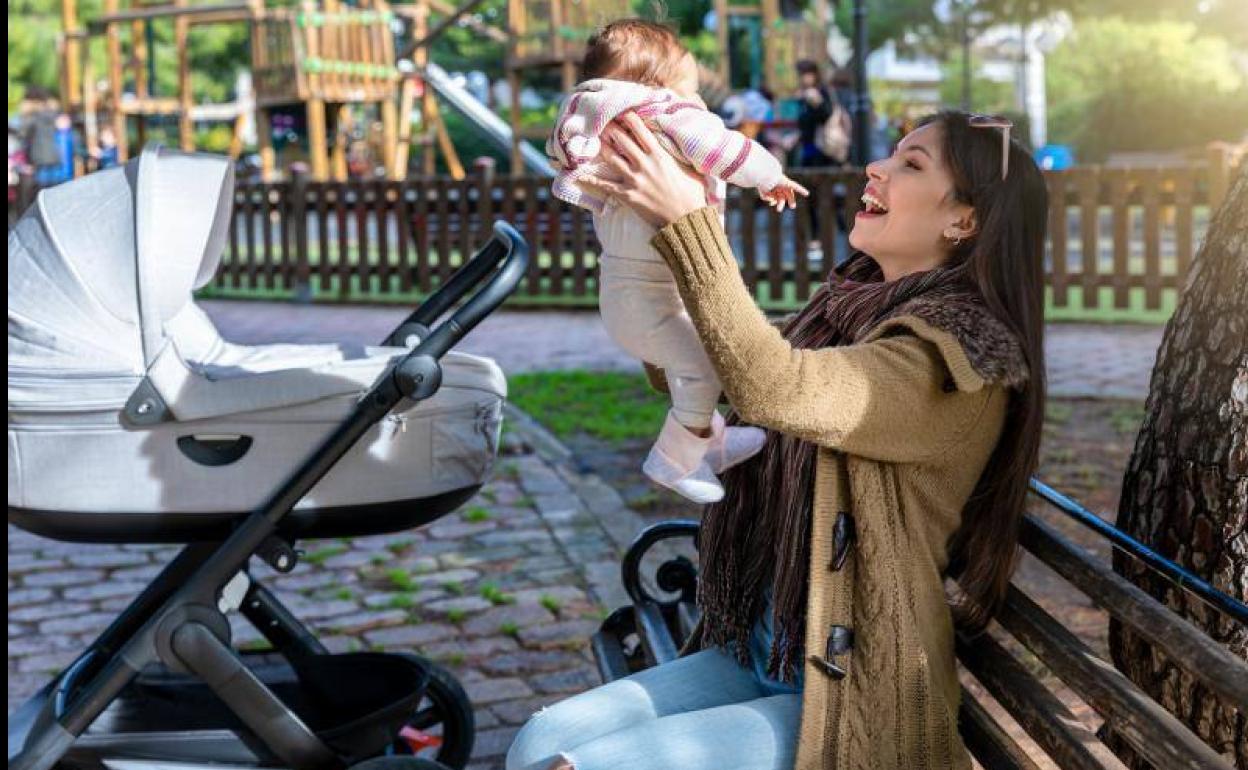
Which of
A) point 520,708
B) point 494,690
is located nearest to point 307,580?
point 494,690

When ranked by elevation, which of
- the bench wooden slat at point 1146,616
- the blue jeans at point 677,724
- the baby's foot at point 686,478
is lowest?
the blue jeans at point 677,724

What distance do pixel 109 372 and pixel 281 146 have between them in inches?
1094

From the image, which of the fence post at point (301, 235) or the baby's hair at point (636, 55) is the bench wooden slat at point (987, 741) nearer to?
the baby's hair at point (636, 55)

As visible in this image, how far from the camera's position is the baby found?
2299mm

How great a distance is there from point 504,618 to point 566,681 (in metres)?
0.60

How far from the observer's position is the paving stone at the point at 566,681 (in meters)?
4.39

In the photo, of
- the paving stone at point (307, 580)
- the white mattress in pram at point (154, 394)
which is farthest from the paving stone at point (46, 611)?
the white mattress in pram at point (154, 394)

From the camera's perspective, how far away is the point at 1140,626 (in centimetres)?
215

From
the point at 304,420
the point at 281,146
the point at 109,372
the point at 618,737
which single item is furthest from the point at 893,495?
the point at 281,146

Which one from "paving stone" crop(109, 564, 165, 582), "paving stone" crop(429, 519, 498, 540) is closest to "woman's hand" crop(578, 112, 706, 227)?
"paving stone" crop(109, 564, 165, 582)

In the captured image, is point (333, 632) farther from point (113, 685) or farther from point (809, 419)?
point (809, 419)

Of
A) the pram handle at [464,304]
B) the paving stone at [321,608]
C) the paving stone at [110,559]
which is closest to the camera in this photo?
the pram handle at [464,304]

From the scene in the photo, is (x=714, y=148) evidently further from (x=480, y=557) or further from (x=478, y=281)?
(x=480, y=557)

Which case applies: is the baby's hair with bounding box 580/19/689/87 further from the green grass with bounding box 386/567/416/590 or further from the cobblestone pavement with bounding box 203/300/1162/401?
the cobblestone pavement with bounding box 203/300/1162/401
